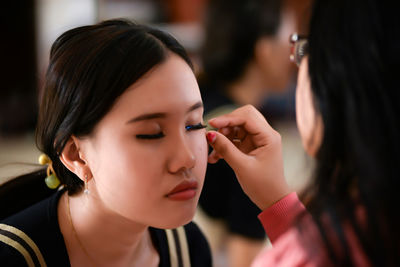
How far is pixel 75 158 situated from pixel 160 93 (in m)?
0.19

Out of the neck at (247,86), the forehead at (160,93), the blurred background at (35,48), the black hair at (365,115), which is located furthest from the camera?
the blurred background at (35,48)

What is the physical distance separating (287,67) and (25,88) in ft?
7.86

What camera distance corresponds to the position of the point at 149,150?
0.69 meters

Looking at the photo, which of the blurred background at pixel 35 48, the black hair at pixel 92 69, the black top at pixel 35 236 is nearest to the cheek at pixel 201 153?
the black hair at pixel 92 69

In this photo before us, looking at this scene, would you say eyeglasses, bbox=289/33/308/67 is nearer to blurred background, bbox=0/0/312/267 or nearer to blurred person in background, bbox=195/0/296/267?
blurred person in background, bbox=195/0/296/267

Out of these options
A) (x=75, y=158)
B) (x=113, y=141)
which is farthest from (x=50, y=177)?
(x=113, y=141)

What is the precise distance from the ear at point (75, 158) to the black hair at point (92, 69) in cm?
1

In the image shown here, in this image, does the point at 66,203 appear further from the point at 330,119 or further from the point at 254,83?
the point at 254,83

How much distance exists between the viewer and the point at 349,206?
593mm

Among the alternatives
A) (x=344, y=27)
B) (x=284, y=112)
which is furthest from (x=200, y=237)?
(x=284, y=112)

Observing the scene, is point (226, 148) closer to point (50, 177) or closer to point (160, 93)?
→ point (160, 93)

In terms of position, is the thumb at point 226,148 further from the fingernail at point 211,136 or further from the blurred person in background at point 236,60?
the blurred person in background at point 236,60

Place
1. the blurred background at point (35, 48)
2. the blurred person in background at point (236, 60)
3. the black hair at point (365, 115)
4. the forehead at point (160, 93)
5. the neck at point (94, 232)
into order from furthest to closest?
the blurred background at point (35, 48) → the blurred person in background at point (236, 60) → the neck at point (94, 232) → the forehead at point (160, 93) → the black hair at point (365, 115)

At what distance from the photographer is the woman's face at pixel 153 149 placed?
0.68 metres
